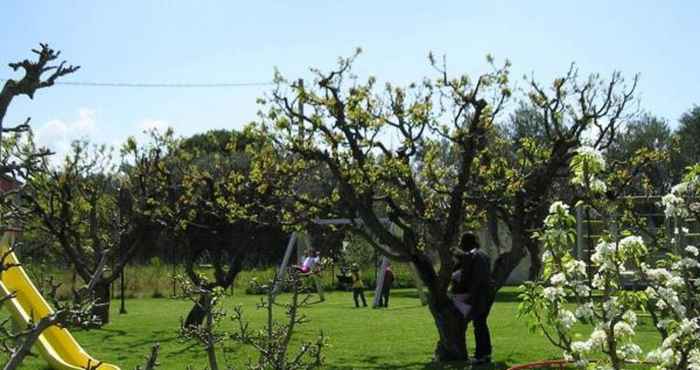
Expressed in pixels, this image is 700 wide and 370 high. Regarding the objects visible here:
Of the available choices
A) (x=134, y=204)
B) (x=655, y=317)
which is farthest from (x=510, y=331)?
(x=655, y=317)

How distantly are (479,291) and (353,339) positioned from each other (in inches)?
167

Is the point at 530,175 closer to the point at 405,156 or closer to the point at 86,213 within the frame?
the point at 405,156

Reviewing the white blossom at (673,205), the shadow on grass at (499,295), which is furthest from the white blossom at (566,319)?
the shadow on grass at (499,295)

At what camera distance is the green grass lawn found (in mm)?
11484

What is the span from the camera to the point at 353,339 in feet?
47.3

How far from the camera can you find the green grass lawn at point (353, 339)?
1148 centimetres

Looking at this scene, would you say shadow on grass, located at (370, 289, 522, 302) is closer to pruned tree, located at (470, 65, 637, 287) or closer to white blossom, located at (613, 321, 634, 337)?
pruned tree, located at (470, 65, 637, 287)

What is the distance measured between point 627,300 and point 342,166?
7.21 metres

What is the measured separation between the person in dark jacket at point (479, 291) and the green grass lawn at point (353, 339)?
0.31 metres

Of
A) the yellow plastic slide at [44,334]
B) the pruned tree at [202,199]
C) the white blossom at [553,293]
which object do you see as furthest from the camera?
the pruned tree at [202,199]

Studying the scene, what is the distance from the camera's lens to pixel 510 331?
49.1 ft

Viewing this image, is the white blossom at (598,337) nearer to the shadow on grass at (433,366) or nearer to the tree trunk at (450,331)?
the shadow on grass at (433,366)

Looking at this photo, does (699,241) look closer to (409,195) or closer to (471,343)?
(471,343)

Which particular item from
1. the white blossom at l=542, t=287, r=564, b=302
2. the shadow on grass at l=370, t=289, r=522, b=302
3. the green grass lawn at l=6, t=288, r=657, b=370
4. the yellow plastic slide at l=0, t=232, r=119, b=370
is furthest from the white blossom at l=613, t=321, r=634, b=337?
the shadow on grass at l=370, t=289, r=522, b=302
